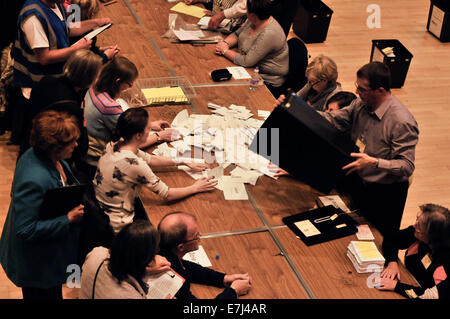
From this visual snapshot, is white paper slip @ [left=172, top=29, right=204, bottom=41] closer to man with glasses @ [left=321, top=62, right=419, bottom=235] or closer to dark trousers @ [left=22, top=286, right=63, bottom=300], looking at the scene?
man with glasses @ [left=321, top=62, right=419, bottom=235]

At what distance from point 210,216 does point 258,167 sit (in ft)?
2.04

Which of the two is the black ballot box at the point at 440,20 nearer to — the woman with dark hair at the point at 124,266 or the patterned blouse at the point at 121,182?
the patterned blouse at the point at 121,182

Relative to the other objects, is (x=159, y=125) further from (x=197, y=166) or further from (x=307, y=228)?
(x=307, y=228)

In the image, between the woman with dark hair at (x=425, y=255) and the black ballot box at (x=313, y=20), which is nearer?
the woman with dark hair at (x=425, y=255)

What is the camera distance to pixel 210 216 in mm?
3836

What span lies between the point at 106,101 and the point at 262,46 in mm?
1750

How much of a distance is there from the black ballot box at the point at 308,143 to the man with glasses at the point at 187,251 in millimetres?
880

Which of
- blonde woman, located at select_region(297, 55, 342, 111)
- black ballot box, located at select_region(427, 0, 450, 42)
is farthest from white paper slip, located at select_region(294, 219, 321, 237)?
black ballot box, located at select_region(427, 0, 450, 42)

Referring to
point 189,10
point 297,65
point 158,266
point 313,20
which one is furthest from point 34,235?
point 313,20

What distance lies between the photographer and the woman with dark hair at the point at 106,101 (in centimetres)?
410

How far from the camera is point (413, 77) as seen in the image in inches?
298

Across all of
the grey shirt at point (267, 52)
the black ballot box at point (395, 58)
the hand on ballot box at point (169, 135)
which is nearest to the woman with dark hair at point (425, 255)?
the hand on ballot box at point (169, 135)

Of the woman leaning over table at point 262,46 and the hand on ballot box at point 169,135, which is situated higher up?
the woman leaning over table at point 262,46

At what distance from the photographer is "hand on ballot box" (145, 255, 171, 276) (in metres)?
3.06
